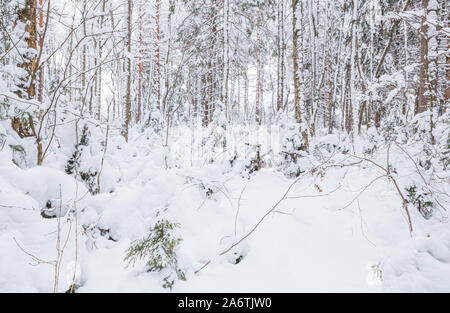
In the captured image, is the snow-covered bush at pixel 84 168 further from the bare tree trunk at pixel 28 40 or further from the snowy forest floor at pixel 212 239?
the bare tree trunk at pixel 28 40

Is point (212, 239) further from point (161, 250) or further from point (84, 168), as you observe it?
point (84, 168)

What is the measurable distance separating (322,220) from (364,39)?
14.5m

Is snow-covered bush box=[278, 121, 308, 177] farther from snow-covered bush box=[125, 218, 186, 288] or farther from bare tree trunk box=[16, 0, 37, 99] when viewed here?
bare tree trunk box=[16, 0, 37, 99]

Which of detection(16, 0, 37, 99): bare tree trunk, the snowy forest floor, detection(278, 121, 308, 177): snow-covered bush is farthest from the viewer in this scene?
detection(278, 121, 308, 177): snow-covered bush

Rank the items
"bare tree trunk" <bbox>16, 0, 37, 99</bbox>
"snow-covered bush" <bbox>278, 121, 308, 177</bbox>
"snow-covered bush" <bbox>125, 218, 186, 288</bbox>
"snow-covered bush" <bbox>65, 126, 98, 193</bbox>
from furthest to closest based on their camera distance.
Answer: "snow-covered bush" <bbox>278, 121, 308, 177</bbox>
"snow-covered bush" <bbox>65, 126, 98, 193</bbox>
"bare tree trunk" <bbox>16, 0, 37, 99</bbox>
"snow-covered bush" <bbox>125, 218, 186, 288</bbox>

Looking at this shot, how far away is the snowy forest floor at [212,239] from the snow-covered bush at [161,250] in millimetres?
72

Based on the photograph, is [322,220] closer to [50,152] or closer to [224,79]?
[50,152]

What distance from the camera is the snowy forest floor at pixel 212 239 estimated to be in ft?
5.36

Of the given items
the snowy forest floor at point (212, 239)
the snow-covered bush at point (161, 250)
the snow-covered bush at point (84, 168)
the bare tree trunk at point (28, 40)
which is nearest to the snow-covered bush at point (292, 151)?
the snowy forest floor at point (212, 239)

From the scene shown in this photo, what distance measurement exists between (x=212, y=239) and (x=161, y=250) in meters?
0.67

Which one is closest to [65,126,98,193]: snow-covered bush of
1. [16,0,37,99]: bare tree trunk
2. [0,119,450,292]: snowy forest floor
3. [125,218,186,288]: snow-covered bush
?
[0,119,450,292]: snowy forest floor

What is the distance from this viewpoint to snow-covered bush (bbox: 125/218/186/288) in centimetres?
178

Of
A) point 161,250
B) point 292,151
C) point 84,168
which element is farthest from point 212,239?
point 292,151

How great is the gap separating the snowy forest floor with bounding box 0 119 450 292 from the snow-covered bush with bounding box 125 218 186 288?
0.23 feet
